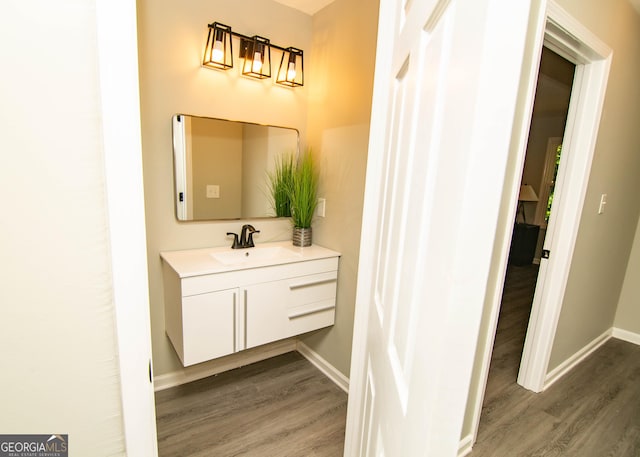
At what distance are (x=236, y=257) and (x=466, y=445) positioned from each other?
169cm

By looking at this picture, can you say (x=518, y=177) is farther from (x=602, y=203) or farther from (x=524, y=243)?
(x=524, y=243)

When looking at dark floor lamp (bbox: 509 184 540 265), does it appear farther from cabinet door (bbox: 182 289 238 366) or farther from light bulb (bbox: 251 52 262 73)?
cabinet door (bbox: 182 289 238 366)

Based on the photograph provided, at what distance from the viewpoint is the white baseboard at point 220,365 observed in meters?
2.09

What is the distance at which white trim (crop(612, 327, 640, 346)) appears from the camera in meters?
2.93

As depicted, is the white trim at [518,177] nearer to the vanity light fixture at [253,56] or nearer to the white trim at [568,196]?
the white trim at [568,196]

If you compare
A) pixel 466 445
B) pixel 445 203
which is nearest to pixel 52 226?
pixel 445 203

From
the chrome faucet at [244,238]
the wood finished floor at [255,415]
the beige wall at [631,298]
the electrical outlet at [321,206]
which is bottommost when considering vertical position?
the wood finished floor at [255,415]

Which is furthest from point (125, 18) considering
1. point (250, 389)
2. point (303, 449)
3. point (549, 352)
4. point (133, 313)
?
point (549, 352)

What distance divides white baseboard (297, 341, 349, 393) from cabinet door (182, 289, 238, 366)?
2.67 ft

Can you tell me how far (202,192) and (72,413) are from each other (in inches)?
62.7

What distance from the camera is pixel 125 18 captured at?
574 millimetres

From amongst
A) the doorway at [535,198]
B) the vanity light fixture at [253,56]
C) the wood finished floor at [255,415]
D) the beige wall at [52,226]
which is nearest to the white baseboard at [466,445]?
the wood finished floor at [255,415]

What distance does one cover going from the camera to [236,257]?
6.68ft

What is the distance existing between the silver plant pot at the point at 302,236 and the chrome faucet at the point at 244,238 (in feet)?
1.04
